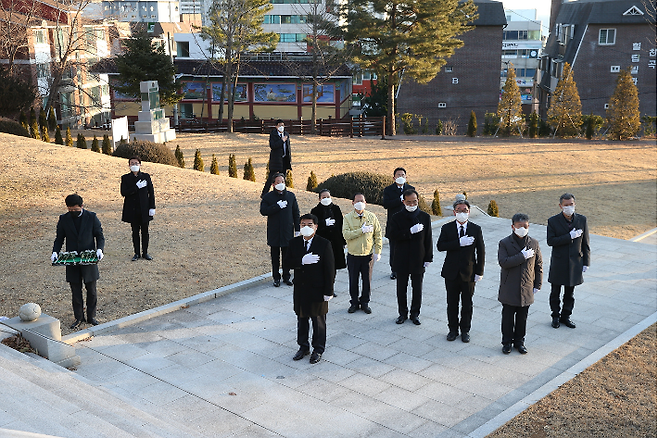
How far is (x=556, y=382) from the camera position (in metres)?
8.29

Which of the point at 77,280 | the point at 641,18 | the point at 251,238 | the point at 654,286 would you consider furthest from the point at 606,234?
the point at 641,18

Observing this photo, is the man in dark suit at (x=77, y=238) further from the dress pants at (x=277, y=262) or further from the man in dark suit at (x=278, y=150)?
the man in dark suit at (x=278, y=150)

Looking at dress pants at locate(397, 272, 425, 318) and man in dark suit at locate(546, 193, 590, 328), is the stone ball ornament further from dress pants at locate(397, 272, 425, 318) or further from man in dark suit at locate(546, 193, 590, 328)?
man in dark suit at locate(546, 193, 590, 328)

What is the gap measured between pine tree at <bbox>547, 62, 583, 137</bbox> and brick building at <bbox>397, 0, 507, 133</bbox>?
36.0ft

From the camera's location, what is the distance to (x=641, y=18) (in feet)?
159

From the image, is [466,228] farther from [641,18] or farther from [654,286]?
[641,18]

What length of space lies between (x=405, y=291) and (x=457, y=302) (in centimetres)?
95

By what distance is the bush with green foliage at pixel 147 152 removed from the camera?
23.4 meters

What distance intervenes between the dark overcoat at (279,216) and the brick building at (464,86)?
41.8 m

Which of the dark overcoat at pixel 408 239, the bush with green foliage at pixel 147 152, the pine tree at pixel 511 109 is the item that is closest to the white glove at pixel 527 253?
the dark overcoat at pixel 408 239

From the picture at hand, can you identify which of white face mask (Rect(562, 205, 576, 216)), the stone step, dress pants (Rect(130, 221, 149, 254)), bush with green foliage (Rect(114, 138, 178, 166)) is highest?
bush with green foliage (Rect(114, 138, 178, 166))

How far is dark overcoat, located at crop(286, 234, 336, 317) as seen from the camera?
855cm

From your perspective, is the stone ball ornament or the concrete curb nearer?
the concrete curb

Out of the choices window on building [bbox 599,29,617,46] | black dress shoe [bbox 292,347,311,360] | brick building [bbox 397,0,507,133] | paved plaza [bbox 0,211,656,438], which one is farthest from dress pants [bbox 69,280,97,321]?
window on building [bbox 599,29,617,46]
